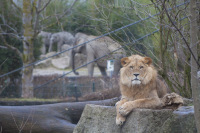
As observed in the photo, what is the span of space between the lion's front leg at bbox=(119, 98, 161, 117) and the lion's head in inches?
9.6

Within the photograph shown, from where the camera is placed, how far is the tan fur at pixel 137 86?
3.29 metres

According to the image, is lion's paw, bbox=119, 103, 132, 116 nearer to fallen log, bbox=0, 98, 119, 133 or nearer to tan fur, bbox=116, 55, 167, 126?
tan fur, bbox=116, 55, 167, 126

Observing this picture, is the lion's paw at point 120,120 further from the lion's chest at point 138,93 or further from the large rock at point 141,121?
the lion's chest at point 138,93

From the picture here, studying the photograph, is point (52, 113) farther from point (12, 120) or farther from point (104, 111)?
point (104, 111)

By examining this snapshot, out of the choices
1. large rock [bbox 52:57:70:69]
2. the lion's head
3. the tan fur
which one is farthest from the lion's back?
large rock [bbox 52:57:70:69]

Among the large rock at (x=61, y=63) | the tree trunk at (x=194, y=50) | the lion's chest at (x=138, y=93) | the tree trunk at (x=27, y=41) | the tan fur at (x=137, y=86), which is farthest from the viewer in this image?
the large rock at (x=61, y=63)

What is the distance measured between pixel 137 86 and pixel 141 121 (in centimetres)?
50

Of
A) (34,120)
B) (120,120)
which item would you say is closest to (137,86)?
(120,120)

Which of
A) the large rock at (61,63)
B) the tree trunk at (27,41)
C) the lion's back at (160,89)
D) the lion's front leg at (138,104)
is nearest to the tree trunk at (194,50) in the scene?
the lion's front leg at (138,104)

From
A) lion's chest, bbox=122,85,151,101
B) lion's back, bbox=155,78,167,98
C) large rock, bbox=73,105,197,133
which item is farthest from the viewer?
lion's back, bbox=155,78,167,98

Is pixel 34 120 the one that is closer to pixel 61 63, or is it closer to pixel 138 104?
pixel 138 104

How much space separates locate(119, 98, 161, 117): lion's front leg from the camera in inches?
126

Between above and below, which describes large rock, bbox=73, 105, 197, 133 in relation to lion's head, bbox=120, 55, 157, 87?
below

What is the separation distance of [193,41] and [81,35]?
11475 mm
